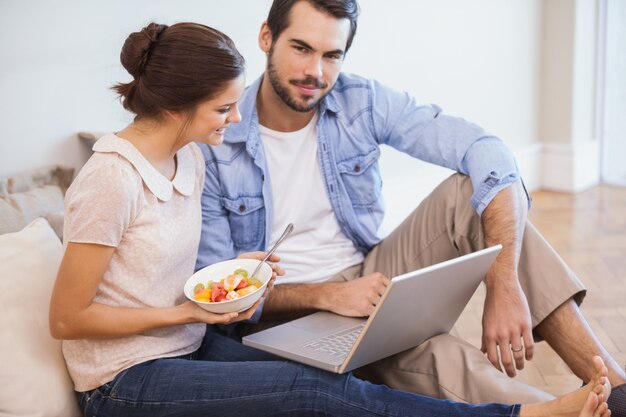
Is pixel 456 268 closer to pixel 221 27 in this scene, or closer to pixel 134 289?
pixel 134 289

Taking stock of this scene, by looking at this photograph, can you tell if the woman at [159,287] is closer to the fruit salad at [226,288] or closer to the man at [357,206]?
the fruit salad at [226,288]

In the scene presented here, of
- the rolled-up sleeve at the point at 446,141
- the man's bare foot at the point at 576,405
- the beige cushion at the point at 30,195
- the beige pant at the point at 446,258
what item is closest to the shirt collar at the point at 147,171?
the beige cushion at the point at 30,195

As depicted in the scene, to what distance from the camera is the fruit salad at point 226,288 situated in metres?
1.59

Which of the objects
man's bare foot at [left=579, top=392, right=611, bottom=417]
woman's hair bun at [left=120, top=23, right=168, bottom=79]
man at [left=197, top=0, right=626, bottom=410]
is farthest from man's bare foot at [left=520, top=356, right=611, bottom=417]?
woman's hair bun at [left=120, top=23, right=168, bottom=79]

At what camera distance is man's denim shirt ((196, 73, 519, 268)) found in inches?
79.9

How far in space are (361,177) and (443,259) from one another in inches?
11.9

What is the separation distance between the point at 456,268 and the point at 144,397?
64 cm

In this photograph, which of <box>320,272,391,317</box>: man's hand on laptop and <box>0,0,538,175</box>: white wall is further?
<box>0,0,538,175</box>: white wall

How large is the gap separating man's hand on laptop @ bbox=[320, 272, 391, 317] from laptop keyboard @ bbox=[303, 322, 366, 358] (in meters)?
0.06

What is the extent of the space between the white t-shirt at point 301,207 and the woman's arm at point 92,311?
0.54 m

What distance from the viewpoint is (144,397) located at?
1579mm

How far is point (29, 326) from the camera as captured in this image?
64.8 inches

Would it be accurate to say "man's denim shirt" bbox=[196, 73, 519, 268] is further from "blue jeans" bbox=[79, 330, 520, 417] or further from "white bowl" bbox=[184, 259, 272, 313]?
"blue jeans" bbox=[79, 330, 520, 417]

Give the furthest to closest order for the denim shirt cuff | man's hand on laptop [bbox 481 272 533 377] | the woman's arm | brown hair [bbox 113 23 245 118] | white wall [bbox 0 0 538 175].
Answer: white wall [bbox 0 0 538 175], the denim shirt cuff, man's hand on laptop [bbox 481 272 533 377], brown hair [bbox 113 23 245 118], the woman's arm
